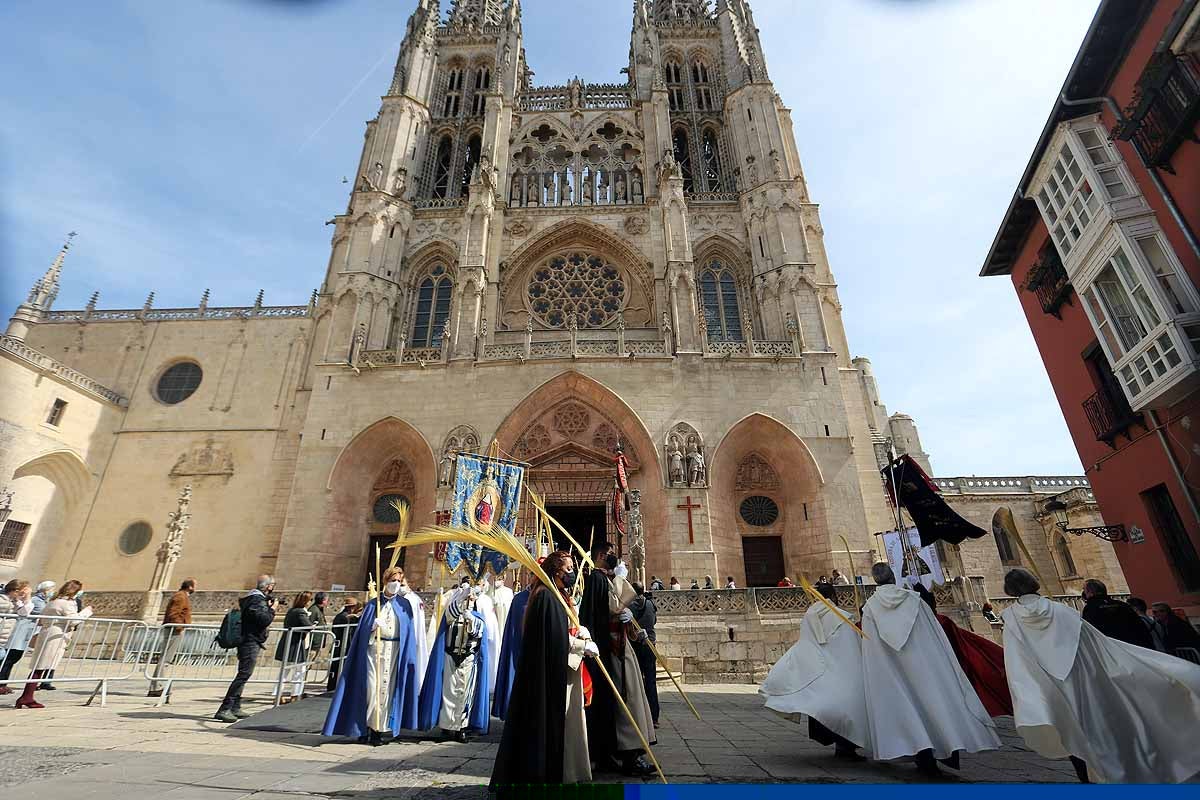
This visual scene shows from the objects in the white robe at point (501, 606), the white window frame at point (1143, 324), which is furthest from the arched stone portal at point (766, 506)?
the white robe at point (501, 606)

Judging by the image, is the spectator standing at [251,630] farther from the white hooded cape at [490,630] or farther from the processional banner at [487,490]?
the processional banner at [487,490]

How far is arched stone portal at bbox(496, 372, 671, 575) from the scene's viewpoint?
14.7 meters

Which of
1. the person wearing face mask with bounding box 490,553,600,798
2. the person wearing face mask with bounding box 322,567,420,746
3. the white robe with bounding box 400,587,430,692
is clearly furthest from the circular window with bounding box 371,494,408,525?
the person wearing face mask with bounding box 490,553,600,798

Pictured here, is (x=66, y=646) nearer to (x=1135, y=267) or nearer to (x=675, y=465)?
(x=675, y=465)

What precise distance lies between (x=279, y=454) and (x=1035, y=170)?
20052 millimetres

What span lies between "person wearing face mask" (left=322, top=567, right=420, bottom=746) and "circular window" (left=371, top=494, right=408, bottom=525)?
35.4ft

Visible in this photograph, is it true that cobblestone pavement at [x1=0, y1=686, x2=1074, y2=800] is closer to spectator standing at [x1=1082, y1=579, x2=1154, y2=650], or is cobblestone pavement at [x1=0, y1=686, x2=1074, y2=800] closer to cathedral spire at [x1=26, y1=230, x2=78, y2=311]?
spectator standing at [x1=1082, y1=579, x2=1154, y2=650]

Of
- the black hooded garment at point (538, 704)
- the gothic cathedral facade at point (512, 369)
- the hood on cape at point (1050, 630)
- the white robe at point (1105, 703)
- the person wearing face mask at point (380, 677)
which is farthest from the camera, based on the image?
the gothic cathedral facade at point (512, 369)

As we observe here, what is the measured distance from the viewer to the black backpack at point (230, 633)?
18.3 feet

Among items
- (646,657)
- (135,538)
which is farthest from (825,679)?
(135,538)

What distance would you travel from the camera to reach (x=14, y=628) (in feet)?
18.7

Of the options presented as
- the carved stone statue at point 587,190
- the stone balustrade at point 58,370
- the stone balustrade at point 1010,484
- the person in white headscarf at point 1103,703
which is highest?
the carved stone statue at point 587,190

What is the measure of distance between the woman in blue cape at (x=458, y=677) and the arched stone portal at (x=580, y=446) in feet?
30.3

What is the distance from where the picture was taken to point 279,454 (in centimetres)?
1642
